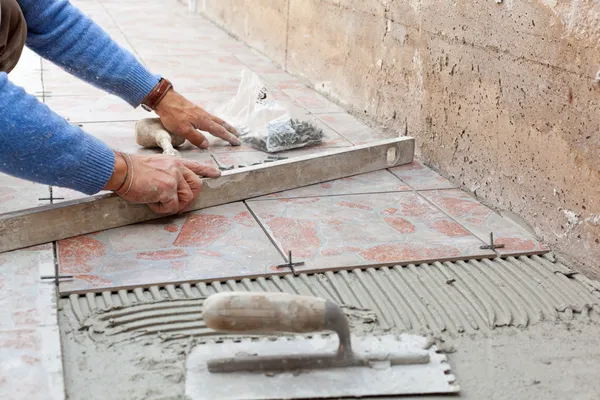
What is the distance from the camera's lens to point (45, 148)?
212 centimetres

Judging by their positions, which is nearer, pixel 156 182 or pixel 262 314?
pixel 262 314

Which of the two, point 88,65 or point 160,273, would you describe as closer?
point 160,273

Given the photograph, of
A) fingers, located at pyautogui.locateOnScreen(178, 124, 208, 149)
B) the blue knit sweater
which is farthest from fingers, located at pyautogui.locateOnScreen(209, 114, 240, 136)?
the blue knit sweater

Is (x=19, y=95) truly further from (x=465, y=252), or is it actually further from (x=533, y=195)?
(x=533, y=195)

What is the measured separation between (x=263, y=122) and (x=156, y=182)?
45.2 inches

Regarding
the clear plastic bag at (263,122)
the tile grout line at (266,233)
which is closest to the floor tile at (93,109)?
the clear plastic bag at (263,122)

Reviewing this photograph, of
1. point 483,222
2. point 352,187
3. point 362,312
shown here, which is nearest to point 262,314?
point 362,312

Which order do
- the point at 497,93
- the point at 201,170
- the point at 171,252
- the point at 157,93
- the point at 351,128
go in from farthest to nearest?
the point at 351,128
the point at 157,93
the point at 497,93
the point at 201,170
the point at 171,252

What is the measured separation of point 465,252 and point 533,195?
37 cm

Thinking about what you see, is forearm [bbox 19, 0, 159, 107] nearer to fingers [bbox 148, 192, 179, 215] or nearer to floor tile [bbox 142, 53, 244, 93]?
fingers [bbox 148, 192, 179, 215]

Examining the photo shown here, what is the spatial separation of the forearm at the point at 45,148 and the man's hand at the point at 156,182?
0.19 ft

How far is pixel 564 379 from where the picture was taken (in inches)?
67.9

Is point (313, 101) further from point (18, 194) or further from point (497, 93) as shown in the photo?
point (18, 194)

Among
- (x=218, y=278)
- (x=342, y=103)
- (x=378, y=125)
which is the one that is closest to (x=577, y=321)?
(x=218, y=278)
